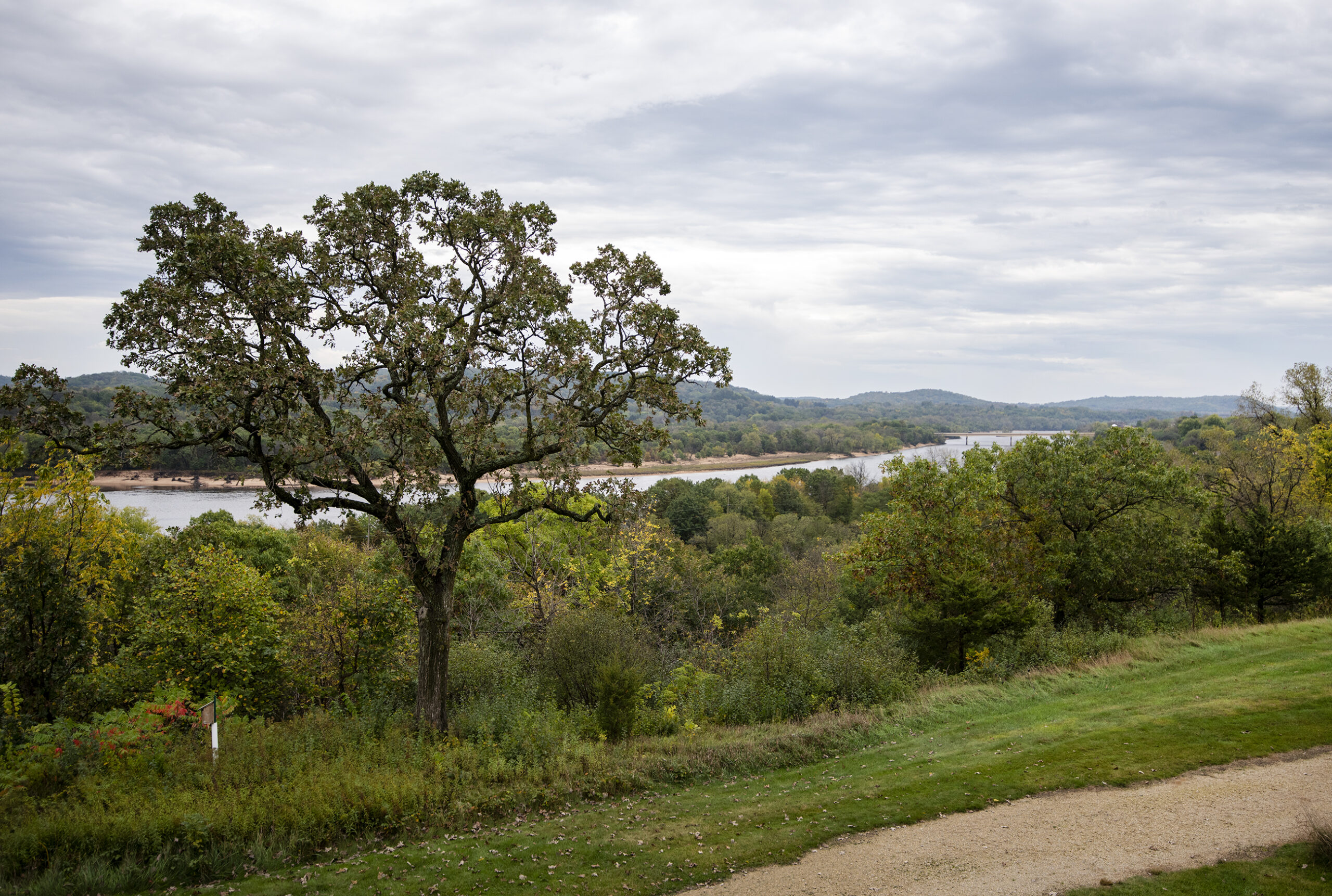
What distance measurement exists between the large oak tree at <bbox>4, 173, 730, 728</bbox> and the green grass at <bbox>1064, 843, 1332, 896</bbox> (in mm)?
8577

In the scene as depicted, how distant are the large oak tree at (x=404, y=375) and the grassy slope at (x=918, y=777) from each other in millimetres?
4539

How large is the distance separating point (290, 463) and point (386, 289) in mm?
3502

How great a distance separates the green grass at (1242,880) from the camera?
724 centimetres

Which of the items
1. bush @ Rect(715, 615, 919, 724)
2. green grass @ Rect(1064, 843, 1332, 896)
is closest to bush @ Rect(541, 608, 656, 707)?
bush @ Rect(715, 615, 919, 724)

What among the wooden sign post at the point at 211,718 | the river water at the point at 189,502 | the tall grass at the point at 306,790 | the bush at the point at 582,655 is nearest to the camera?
the tall grass at the point at 306,790

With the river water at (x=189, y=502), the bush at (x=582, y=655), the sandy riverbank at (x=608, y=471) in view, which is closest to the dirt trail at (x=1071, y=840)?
the bush at (x=582, y=655)

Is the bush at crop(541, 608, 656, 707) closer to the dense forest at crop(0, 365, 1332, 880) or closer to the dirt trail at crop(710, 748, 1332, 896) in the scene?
the dense forest at crop(0, 365, 1332, 880)

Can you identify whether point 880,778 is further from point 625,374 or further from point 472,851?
point 625,374

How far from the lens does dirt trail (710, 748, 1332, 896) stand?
314 inches

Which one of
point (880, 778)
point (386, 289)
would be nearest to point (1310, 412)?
point (880, 778)

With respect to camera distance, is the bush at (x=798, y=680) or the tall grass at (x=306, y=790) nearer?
the tall grass at (x=306, y=790)

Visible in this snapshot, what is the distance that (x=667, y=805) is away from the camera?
419 inches

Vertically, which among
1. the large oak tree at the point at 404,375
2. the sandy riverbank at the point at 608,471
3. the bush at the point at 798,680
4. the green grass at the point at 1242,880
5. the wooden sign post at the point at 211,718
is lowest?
the bush at the point at 798,680

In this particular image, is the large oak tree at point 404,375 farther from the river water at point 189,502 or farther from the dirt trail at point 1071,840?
the river water at point 189,502
